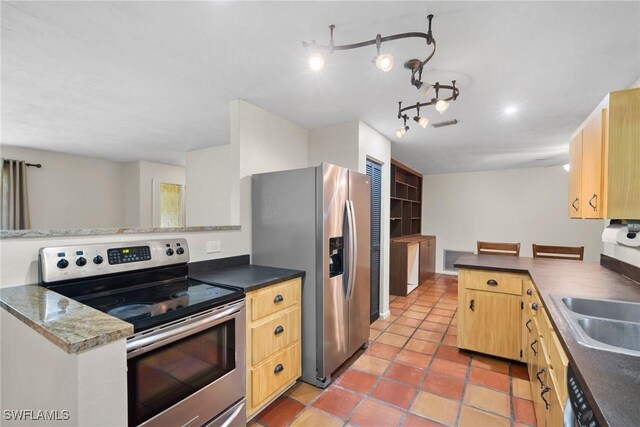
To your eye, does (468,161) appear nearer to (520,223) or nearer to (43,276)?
(520,223)

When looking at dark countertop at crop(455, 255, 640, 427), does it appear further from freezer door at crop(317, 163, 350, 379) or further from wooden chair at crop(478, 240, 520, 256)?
Answer: freezer door at crop(317, 163, 350, 379)

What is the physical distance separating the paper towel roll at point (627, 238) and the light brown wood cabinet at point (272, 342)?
2210 mm

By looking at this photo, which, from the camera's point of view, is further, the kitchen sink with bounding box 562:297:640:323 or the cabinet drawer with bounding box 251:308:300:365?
the cabinet drawer with bounding box 251:308:300:365

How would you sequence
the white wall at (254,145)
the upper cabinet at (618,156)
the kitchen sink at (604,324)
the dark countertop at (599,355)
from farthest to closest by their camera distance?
the white wall at (254,145) → the upper cabinet at (618,156) → the kitchen sink at (604,324) → the dark countertop at (599,355)

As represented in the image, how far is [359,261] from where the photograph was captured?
8.48 feet

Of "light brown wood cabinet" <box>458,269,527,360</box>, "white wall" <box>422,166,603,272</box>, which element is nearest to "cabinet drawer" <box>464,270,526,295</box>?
"light brown wood cabinet" <box>458,269,527,360</box>

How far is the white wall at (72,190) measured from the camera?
455cm

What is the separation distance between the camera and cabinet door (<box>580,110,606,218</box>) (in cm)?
147

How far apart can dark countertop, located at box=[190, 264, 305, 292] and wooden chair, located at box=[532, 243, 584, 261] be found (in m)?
2.91

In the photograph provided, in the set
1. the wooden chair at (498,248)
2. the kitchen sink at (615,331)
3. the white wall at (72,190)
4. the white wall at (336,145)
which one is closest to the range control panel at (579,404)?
the kitchen sink at (615,331)

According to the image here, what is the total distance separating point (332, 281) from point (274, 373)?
29.6 inches

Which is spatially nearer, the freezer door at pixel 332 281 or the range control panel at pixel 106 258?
the range control panel at pixel 106 258

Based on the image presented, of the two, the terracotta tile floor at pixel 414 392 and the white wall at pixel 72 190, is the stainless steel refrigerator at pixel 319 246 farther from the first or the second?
the white wall at pixel 72 190

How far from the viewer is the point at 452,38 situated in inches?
63.4
